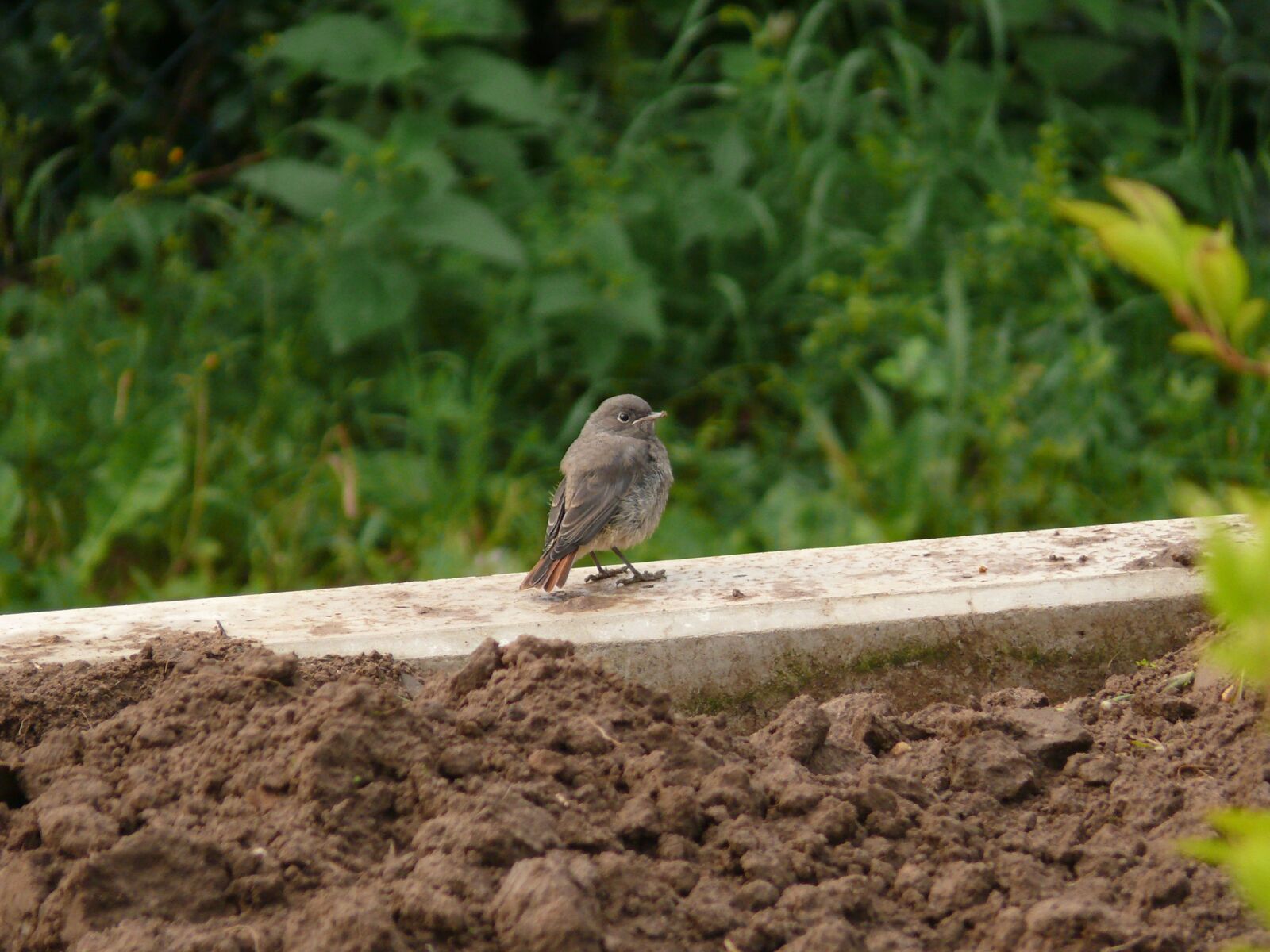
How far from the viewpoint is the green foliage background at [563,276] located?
4.88 metres

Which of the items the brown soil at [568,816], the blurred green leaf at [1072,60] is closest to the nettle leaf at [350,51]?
the blurred green leaf at [1072,60]

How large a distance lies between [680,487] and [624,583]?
6.93 feet

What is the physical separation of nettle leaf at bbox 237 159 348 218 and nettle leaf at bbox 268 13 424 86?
0.33 m

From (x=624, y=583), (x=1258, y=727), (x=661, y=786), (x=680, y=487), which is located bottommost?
(x=680, y=487)

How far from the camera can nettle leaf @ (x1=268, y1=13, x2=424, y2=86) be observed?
523 cm

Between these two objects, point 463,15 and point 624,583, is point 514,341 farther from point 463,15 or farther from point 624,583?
point 624,583

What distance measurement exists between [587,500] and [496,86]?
7.02ft

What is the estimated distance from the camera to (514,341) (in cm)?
525

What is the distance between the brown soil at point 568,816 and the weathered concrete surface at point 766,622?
21 cm

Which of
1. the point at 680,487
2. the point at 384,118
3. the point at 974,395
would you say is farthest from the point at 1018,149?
the point at 384,118

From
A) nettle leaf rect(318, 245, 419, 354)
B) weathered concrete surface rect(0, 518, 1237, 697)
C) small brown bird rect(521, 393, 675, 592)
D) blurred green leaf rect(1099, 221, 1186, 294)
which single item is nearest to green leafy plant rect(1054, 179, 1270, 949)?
blurred green leaf rect(1099, 221, 1186, 294)

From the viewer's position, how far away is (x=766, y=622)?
261 cm

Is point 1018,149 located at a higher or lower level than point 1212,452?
higher

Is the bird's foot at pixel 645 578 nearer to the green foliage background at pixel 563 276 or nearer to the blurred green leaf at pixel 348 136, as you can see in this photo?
the green foliage background at pixel 563 276
